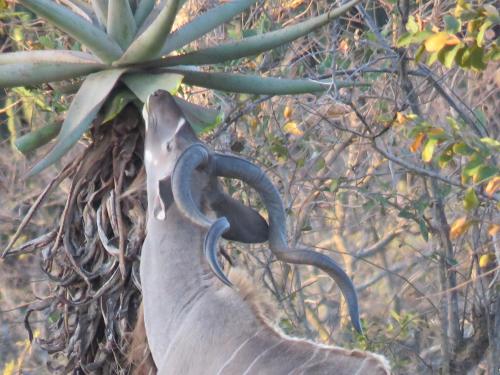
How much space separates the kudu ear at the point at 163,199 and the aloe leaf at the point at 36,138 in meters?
0.36

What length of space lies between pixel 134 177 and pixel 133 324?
1.31ft

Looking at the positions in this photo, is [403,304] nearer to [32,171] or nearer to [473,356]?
[473,356]

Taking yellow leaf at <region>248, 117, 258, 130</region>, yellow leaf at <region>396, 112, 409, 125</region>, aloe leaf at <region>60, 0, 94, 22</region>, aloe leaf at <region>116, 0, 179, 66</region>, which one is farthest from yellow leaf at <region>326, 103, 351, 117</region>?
aloe leaf at <region>116, 0, 179, 66</region>

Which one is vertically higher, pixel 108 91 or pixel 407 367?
pixel 108 91

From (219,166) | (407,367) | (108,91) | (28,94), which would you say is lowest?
(407,367)

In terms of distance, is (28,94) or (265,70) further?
(265,70)

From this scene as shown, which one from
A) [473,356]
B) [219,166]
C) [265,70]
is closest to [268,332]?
[219,166]

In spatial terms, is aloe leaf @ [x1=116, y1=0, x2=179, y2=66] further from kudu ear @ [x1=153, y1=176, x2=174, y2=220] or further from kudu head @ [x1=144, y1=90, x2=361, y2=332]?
kudu ear @ [x1=153, y1=176, x2=174, y2=220]

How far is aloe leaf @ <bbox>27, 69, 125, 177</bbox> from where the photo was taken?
8.68ft

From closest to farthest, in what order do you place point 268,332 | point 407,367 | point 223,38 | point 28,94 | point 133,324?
point 268,332 → point 133,324 → point 28,94 → point 223,38 → point 407,367

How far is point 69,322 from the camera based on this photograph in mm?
2873

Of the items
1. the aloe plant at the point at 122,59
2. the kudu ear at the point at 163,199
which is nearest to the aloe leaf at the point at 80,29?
the aloe plant at the point at 122,59

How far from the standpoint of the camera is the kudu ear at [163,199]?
8.78 feet

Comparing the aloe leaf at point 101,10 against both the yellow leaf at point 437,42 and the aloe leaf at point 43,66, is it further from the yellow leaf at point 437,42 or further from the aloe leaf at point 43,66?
the yellow leaf at point 437,42
